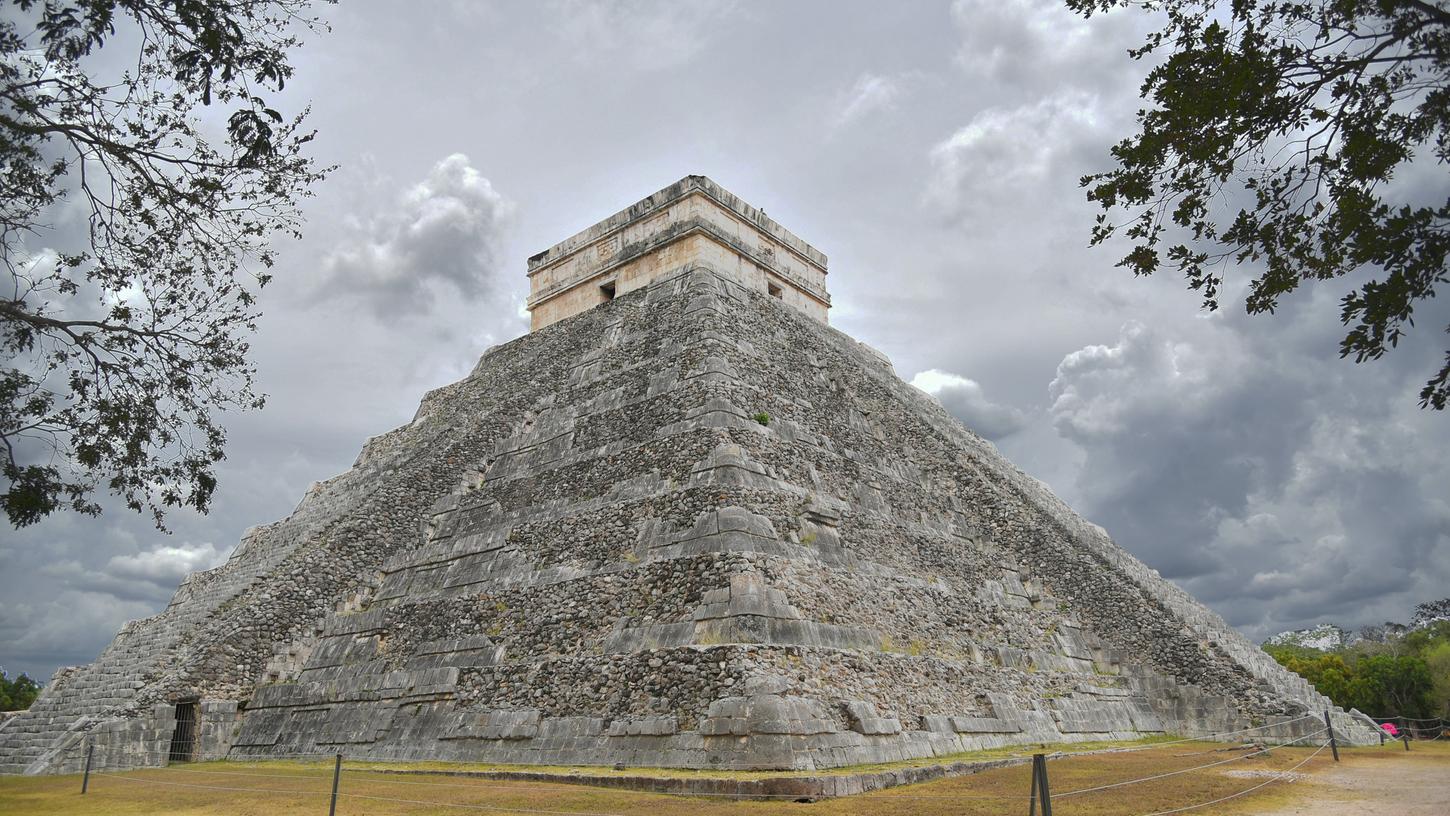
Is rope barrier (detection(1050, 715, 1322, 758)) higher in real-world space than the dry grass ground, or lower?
higher

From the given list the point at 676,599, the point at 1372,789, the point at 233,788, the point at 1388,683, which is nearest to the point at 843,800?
the point at 676,599

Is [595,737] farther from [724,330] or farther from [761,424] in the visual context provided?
[724,330]

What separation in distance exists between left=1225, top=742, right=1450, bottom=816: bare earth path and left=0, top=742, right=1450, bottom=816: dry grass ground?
0.01 metres

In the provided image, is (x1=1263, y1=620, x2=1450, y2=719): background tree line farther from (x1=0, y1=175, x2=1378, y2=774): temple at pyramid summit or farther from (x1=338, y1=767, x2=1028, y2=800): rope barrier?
(x1=338, y1=767, x2=1028, y2=800): rope barrier

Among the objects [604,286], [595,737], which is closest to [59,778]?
[595,737]

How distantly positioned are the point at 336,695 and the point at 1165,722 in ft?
37.7

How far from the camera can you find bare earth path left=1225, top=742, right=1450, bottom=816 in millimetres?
6836

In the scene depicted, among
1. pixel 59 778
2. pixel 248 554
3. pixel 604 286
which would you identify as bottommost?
pixel 59 778

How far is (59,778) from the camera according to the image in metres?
10.5

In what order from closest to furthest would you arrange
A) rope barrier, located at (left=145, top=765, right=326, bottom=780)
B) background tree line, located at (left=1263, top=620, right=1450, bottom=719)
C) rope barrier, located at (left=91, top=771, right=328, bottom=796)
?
rope barrier, located at (left=91, top=771, right=328, bottom=796) → rope barrier, located at (left=145, top=765, right=326, bottom=780) → background tree line, located at (left=1263, top=620, right=1450, bottom=719)

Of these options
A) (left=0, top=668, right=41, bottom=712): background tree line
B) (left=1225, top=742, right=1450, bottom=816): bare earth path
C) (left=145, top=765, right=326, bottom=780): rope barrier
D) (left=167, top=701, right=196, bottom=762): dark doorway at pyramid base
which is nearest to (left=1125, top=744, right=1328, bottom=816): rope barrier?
(left=1225, top=742, right=1450, bottom=816): bare earth path

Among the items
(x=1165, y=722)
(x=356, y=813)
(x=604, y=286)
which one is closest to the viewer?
(x=356, y=813)

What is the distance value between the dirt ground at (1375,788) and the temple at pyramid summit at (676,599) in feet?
5.74

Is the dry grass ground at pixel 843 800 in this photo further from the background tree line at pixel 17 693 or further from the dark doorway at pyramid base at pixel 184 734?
the background tree line at pixel 17 693
